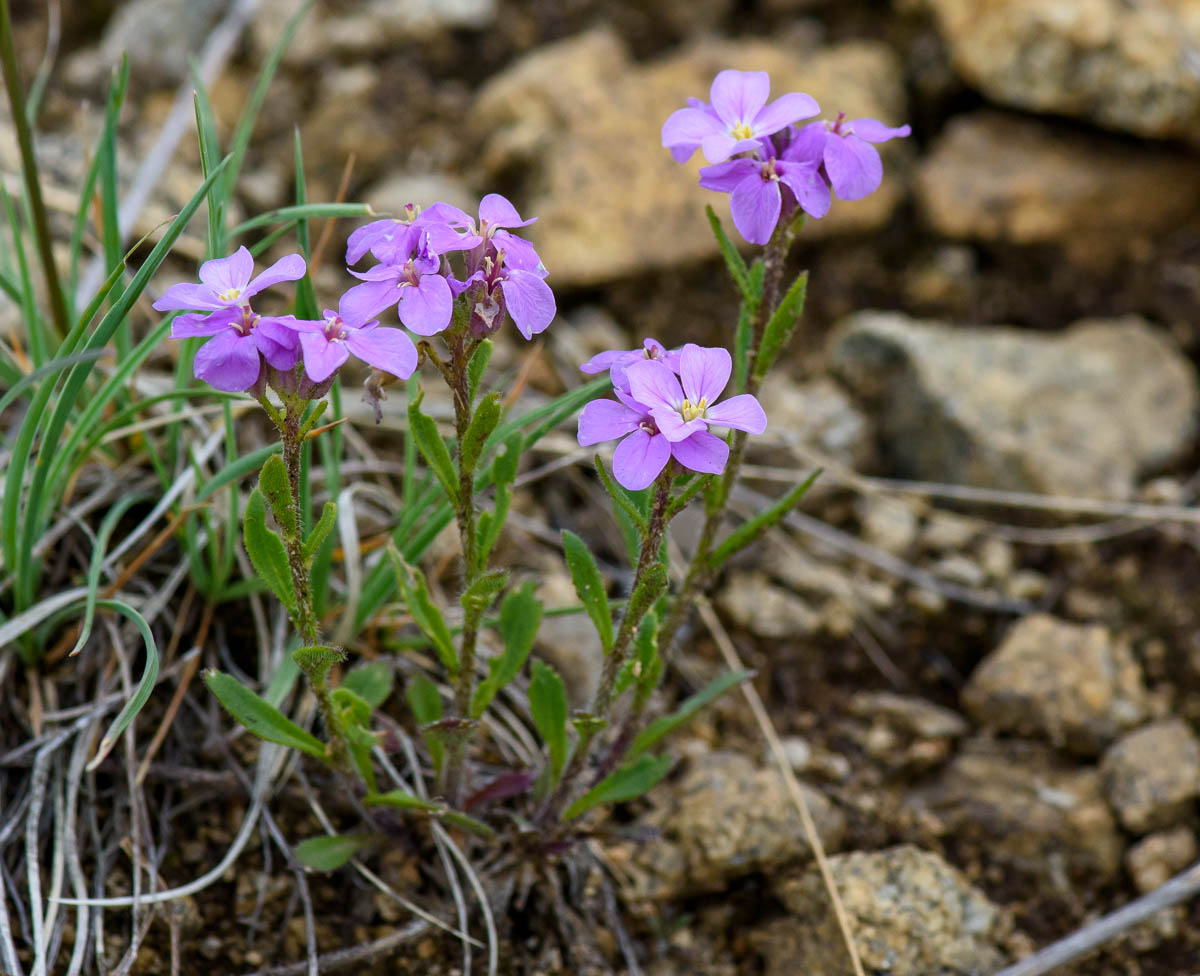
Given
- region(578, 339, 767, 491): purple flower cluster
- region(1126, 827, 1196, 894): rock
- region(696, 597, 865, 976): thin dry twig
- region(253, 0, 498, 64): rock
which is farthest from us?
region(253, 0, 498, 64): rock

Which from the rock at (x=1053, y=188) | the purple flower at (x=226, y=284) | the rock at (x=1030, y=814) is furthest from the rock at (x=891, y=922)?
the rock at (x=1053, y=188)

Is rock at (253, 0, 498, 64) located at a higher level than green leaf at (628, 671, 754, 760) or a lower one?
higher

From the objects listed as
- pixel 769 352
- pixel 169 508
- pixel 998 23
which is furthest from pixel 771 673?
pixel 998 23

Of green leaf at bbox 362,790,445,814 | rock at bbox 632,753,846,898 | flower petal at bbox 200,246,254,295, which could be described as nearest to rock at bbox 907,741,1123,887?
rock at bbox 632,753,846,898

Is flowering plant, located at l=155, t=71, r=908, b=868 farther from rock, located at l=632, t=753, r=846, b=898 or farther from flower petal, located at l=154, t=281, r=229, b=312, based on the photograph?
rock, located at l=632, t=753, r=846, b=898

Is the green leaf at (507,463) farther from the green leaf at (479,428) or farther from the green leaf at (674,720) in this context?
the green leaf at (674,720)

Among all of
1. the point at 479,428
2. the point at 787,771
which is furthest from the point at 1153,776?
the point at 479,428
